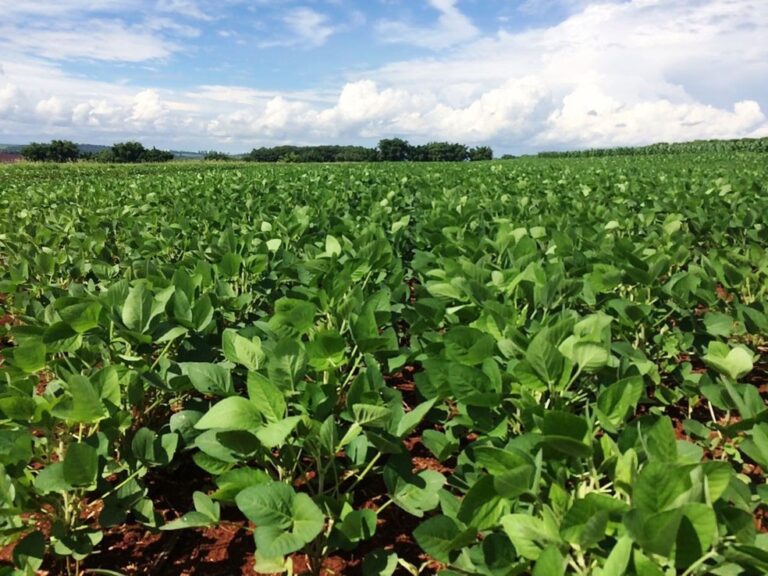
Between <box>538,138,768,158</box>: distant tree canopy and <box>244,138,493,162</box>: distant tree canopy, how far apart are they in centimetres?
1489

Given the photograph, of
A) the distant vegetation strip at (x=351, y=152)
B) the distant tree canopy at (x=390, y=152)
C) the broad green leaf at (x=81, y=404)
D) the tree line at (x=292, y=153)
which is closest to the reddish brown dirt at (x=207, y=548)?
the broad green leaf at (x=81, y=404)

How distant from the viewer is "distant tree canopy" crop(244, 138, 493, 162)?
8044 centimetres

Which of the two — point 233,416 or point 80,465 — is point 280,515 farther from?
point 80,465

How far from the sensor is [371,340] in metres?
2.00

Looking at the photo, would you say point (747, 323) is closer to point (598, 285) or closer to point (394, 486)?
point (598, 285)

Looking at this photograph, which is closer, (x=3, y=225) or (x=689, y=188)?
(x=3, y=225)

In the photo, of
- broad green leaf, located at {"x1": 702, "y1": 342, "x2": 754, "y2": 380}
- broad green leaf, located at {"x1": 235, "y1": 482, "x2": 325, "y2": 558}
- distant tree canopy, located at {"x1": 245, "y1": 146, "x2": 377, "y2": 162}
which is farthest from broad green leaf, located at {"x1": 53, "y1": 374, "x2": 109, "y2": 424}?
distant tree canopy, located at {"x1": 245, "y1": 146, "x2": 377, "y2": 162}

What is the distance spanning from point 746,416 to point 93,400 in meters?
2.02

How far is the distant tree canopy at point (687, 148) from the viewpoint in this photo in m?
55.9

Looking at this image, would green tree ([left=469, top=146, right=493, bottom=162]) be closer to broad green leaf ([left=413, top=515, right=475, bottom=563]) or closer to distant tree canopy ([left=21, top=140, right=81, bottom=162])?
distant tree canopy ([left=21, top=140, right=81, bottom=162])

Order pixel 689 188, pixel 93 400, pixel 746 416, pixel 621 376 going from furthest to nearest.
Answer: pixel 689 188, pixel 621 376, pixel 93 400, pixel 746 416

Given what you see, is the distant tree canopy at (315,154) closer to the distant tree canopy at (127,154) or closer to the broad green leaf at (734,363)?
the distant tree canopy at (127,154)

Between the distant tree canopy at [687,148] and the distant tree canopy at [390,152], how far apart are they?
14.9 m

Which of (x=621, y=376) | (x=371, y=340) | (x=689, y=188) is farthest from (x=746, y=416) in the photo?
(x=689, y=188)
